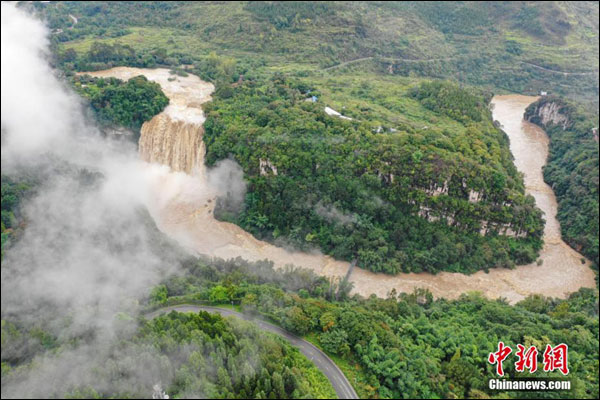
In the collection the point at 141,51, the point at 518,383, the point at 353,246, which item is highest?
the point at 141,51

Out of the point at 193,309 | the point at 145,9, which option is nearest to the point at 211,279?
the point at 193,309

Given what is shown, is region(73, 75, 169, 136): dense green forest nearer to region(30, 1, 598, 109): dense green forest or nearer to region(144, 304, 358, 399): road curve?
region(30, 1, 598, 109): dense green forest

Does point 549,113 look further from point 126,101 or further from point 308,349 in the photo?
point 308,349

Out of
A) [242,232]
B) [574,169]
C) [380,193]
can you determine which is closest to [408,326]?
[380,193]

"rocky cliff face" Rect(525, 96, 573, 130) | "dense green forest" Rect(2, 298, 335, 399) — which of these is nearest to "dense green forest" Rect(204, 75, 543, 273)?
"dense green forest" Rect(2, 298, 335, 399)

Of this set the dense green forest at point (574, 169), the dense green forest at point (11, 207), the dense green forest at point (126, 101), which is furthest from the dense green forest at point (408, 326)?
the dense green forest at point (126, 101)

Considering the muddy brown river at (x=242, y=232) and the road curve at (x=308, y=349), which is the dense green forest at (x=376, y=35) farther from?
the road curve at (x=308, y=349)

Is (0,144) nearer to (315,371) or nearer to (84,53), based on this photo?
(315,371)
